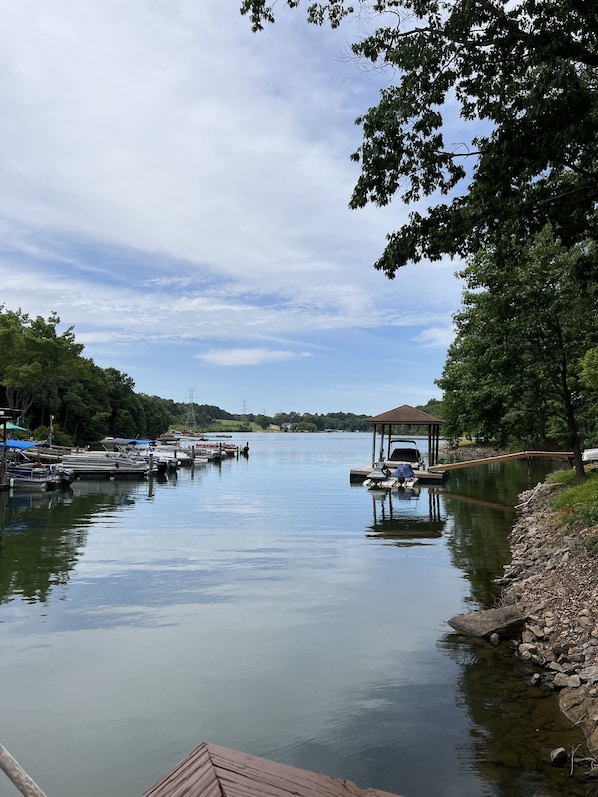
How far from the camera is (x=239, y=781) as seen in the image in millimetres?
3188

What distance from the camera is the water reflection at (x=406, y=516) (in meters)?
22.1

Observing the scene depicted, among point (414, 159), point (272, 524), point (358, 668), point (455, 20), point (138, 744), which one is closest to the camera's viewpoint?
point (138, 744)

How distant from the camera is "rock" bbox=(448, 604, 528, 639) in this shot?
1007 cm

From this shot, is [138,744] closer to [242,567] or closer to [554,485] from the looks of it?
[242,567]

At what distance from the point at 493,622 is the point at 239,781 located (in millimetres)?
8298

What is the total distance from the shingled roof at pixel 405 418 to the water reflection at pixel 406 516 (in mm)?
6690

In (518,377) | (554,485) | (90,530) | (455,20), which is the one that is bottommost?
(90,530)

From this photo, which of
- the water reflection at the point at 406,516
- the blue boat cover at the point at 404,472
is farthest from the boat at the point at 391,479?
the water reflection at the point at 406,516

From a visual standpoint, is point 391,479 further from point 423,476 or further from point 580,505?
point 580,505

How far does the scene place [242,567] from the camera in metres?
16.7

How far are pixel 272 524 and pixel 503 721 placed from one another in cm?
1814

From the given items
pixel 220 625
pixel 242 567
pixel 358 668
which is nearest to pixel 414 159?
pixel 358 668

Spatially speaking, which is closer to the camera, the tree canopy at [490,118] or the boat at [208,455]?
the tree canopy at [490,118]

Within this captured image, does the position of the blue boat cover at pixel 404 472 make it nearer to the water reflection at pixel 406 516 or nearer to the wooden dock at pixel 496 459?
the water reflection at pixel 406 516
